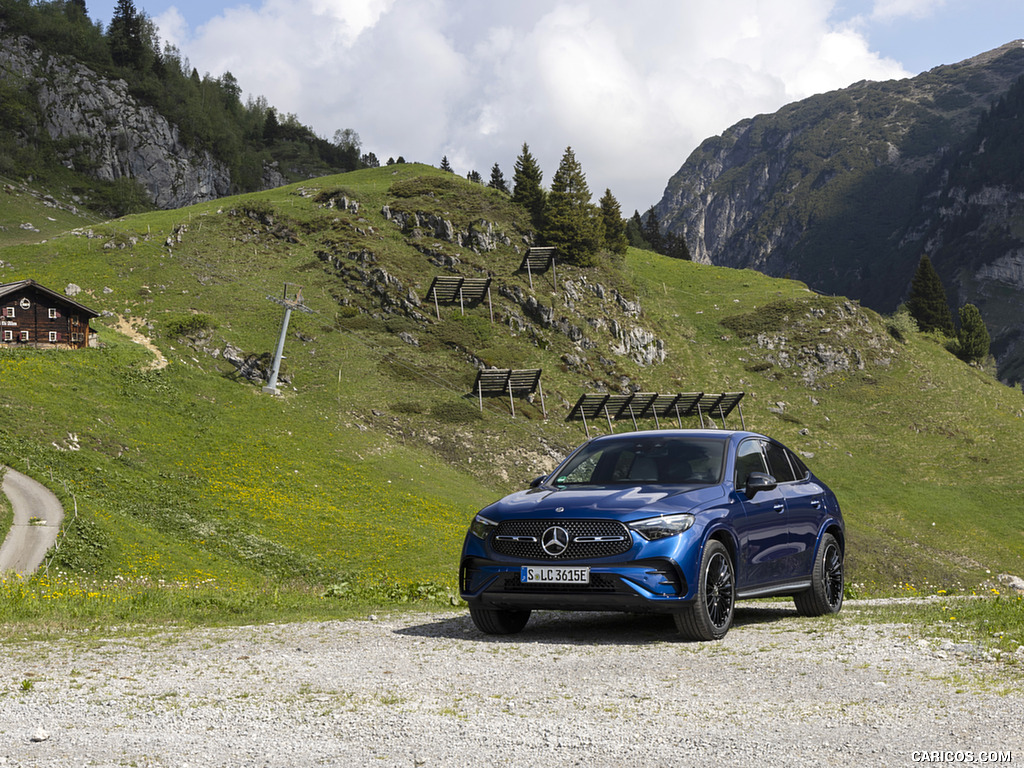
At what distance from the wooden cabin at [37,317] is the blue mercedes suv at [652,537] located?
48.1 meters

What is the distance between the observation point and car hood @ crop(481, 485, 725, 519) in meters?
8.82

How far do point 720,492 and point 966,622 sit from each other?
323cm

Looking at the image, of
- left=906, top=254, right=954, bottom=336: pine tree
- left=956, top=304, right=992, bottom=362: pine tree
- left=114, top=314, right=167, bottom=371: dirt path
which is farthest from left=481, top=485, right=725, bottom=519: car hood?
left=956, top=304, right=992, bottom=362: pine tree

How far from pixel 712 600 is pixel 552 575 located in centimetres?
175

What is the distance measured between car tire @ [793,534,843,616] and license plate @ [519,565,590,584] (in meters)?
3.98

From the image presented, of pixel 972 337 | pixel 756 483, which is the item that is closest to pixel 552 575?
pixel 756 483

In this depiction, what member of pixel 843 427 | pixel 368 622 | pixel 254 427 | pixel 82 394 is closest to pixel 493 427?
pixel 254 427

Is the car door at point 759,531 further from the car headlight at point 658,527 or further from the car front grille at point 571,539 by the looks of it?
the car front grille at point 571,539

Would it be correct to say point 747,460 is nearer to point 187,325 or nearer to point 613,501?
point 613,501

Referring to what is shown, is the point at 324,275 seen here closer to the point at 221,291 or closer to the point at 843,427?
the point at 221,291

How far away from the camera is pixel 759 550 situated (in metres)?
9.97

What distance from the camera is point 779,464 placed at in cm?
1127

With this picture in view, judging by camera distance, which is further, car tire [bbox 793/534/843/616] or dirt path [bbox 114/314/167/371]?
dirt path [bbox 114/314/167/371]

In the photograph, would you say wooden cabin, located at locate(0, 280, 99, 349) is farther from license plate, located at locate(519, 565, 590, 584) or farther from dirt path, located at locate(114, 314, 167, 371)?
license plate, located at locate(519, 565, 590, 584)
